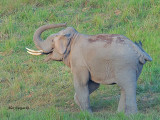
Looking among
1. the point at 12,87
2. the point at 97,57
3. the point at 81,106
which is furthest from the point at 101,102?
the point at 12,87

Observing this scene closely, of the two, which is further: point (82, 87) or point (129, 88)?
point (82, 87)

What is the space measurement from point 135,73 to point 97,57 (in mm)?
Answer: 630

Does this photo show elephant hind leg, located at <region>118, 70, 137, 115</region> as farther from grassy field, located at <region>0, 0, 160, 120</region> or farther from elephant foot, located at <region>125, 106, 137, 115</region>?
grassy field, located at <region>0, 0, 160, 120</region>

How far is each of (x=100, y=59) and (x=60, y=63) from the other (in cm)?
299

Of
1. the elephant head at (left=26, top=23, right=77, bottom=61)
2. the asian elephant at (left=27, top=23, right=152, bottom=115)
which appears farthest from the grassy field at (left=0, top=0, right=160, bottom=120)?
the elephant head at (left=26, top=23, right=77, bottom=61)

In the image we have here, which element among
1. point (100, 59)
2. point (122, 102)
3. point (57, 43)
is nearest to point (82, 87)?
point (100, 59)

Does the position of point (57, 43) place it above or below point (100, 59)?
above

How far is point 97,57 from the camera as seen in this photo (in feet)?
22.7

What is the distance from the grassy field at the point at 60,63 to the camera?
739 centimetres

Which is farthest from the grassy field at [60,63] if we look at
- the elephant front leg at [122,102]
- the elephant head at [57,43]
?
the elephant head at [57,43]

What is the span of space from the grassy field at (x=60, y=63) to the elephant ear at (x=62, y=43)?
3.12 ft

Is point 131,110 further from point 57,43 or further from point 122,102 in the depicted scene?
point 57,43

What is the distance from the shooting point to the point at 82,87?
710 cm

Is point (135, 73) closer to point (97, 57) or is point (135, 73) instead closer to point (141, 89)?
point (97, 57)
